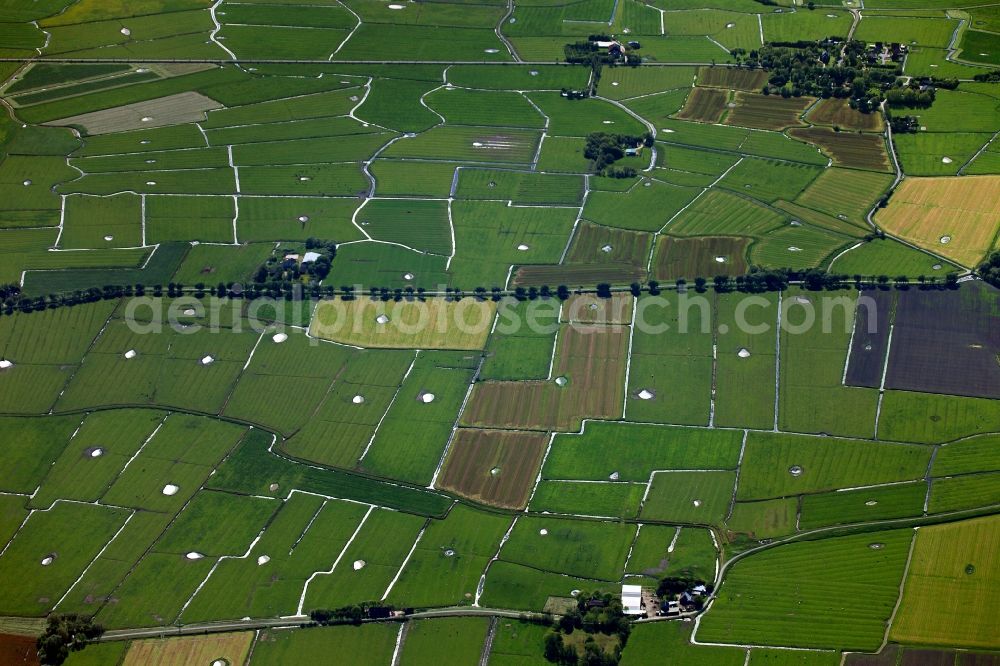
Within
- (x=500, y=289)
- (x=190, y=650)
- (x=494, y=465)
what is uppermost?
(x=500, y=289)

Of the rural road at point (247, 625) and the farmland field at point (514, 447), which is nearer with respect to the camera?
the farmland field at point (514, 447)

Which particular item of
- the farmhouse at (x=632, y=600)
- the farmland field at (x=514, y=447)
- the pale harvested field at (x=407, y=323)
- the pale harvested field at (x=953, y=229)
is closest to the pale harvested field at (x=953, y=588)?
the farmland field at (x=514, y=447)

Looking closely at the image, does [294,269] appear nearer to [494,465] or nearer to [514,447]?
[514,447]

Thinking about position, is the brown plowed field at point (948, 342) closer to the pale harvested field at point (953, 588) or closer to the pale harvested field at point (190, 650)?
the pale harvested field at point (953, 588)

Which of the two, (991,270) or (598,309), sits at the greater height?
(991,270)

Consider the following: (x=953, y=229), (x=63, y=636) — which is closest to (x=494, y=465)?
(x=63, y=636)

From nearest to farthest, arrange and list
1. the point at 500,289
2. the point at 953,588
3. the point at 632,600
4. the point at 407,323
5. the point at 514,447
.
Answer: the point at 953,588
the point at 632,600
the point at 514,447
the point at 407,323
the point at 500,289
